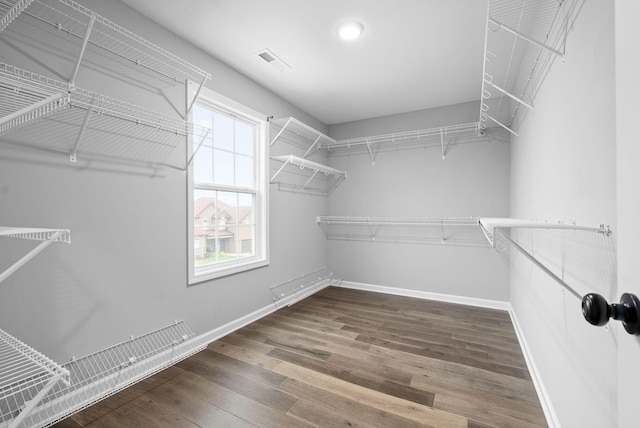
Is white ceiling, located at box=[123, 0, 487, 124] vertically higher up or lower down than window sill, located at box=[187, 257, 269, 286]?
higher up

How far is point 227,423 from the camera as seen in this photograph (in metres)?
1.50

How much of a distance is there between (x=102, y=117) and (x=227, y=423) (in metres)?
1.88

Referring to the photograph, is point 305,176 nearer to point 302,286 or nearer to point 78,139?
point 302,286

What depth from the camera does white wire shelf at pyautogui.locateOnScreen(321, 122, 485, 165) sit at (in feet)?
11.1

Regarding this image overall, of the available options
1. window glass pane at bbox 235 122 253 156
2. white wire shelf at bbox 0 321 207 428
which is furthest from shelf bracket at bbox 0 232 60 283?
window glass pane at bbox 235 122 253 156

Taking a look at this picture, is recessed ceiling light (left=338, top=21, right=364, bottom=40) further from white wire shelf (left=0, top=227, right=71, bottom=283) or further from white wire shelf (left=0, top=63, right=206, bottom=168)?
white wire shelf (left=0, top=227, right=71, bottom=283)

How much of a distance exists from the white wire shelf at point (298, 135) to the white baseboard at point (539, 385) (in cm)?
280

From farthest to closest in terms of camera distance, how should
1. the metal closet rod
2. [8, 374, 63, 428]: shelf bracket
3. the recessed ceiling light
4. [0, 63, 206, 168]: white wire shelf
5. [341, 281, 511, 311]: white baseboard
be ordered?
[341, 281, 511, 311]: white baseboard
the recessed ceiling light
[0, 63, 206, 168]: white wire shelf
[8, 374, 63, 428]: shelf bracket
the metal closet rod

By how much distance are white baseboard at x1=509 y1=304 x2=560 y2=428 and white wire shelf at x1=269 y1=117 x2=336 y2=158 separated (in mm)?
2802

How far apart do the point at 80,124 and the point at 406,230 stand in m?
3.37

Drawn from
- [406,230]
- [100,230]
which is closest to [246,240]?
[100,230]

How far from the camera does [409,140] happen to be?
3736 mm

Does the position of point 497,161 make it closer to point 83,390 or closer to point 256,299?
point 256,299

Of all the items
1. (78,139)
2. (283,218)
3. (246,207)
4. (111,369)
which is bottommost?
(111,369)
